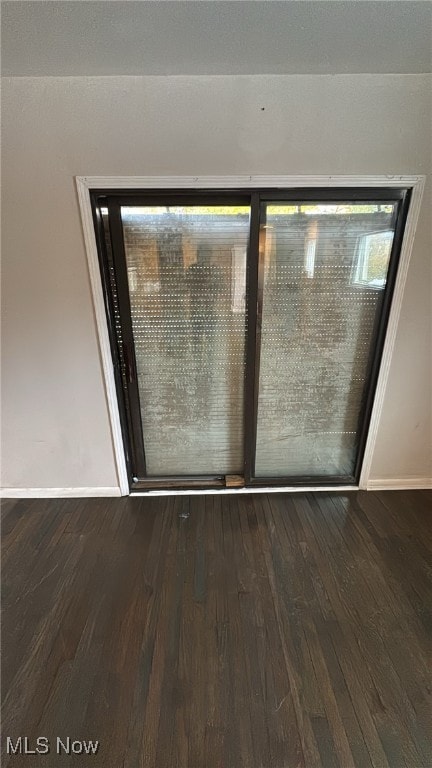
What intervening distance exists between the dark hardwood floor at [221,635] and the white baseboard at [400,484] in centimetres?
16

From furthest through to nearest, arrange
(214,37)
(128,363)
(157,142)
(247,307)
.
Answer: (128,363)
(247,307)
(157,142)
(214,37)

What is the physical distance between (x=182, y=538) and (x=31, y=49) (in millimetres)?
2511

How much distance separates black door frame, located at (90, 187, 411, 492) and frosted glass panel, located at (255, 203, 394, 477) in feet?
0.14

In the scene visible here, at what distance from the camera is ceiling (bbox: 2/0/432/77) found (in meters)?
1.14

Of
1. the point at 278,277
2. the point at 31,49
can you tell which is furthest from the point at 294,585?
the point at 31,49

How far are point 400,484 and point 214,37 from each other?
2713 mm

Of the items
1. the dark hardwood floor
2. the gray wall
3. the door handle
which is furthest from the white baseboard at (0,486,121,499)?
the gray wall

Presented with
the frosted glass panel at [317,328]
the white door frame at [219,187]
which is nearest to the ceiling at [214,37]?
the white door frame at [219,187]

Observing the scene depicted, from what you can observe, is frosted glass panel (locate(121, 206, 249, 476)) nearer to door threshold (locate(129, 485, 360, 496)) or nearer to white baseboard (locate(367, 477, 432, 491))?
door threshold (locate(129, 485, 360, 496))

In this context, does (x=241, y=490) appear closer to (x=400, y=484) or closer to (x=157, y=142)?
(x=400, y=484)

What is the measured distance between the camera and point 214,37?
1254 mm

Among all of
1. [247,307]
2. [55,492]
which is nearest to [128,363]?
[247,307]

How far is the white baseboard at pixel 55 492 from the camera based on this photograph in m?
2.11

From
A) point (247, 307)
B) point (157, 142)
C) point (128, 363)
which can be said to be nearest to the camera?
point (157, 142)
